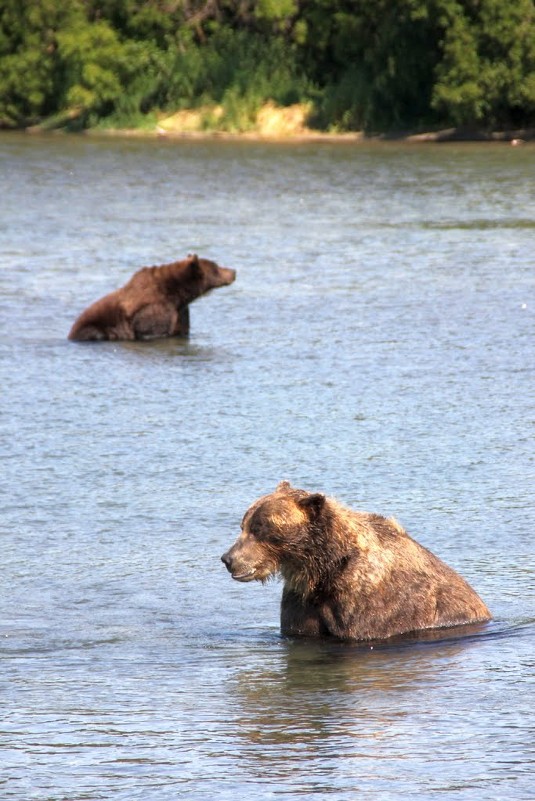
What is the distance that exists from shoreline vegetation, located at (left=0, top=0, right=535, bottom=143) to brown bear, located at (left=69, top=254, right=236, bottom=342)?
34234mm

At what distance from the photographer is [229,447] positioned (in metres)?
10.3

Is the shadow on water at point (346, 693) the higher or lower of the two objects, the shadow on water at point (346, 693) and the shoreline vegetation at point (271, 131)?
the lower

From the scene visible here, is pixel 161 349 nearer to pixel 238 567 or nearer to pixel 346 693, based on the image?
pixel 238 567

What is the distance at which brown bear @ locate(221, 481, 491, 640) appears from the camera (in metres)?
6.59

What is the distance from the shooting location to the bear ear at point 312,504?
657 cm

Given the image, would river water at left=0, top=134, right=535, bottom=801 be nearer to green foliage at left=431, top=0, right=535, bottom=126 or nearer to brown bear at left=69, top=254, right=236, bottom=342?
brown bear at left=69, top=254, right=236, bottom=342

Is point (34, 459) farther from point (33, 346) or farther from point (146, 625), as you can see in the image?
point (33, 346)

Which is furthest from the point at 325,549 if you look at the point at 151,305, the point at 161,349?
the point at 151,305

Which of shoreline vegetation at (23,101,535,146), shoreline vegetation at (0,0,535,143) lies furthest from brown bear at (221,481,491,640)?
shoreline vegetation at (0,0,535,143)

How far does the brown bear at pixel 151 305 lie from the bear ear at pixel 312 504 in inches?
337

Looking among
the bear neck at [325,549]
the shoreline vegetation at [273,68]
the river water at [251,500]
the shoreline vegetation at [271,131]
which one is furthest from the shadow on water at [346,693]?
the shoreline vegetation at [273,68]

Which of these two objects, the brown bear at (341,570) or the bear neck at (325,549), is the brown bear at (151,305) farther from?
the bear neck at (325,549)

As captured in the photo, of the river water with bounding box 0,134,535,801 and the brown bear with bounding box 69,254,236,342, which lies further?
the brown bear with bounding box 69,254,236,342

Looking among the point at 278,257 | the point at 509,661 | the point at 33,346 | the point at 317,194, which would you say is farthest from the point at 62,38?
the point at 509,661
